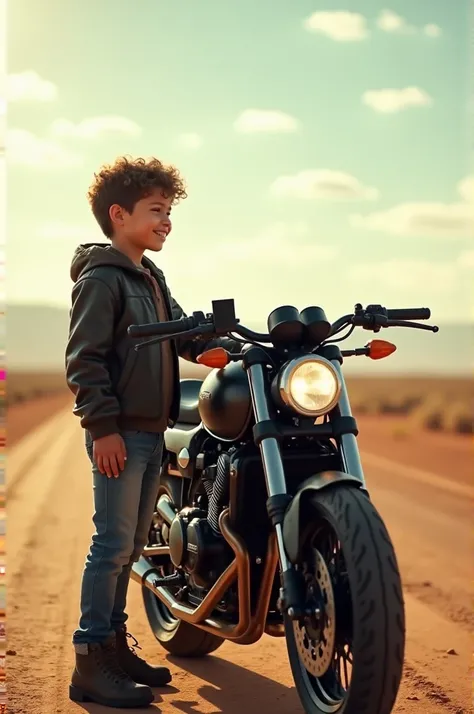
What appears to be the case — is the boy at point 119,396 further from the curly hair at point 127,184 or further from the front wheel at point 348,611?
the front wheel at point 348,611

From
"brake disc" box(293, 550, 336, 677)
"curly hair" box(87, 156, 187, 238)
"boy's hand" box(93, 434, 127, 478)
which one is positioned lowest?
"brake disc" box(293, 550, 336, 677)

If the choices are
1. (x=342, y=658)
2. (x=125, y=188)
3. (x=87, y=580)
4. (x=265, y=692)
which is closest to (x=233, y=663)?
(x=265, y=692)

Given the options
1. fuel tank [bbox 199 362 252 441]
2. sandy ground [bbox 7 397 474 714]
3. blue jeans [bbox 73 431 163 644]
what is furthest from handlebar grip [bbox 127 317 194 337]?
sandy ground [bbox 7 397 474 714]

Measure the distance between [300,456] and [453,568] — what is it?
4078mm

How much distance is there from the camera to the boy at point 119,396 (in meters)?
4.04

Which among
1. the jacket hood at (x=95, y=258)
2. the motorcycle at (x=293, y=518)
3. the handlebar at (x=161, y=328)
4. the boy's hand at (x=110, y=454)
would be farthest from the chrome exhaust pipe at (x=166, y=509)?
the handlebar at (x=161, y=328)

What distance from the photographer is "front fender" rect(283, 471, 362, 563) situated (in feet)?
10.8

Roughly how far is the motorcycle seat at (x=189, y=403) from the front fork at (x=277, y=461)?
1.03 m

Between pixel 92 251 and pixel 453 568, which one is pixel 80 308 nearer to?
pixel 92 251

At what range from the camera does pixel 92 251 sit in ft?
13.9

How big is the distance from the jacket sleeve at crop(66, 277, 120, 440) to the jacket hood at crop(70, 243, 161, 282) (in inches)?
3.7

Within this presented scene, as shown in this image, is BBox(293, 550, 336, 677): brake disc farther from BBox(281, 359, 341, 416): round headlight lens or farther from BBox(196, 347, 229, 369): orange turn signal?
BBox(196, 347, 229, 369): orange turn signal

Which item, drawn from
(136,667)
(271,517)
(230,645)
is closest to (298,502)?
(271,517)

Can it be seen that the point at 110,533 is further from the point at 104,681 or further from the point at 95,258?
the point at 95,258
